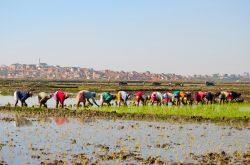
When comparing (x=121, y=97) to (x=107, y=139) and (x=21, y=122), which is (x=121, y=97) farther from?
(x=107, y=139)

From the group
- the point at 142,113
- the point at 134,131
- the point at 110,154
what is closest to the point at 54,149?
the point at 110,154

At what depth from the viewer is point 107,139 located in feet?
55.3

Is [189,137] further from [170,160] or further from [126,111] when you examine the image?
[126,111]

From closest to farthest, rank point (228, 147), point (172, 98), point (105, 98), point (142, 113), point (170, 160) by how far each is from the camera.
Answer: point (170, 160) → point (228, 147) → point (142, 113) → point (105, 98) → point (172, 98)

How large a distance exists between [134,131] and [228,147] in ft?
16.2

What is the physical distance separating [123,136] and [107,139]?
1011mm

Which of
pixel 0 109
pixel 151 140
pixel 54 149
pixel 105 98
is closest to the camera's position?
pixel 54 149

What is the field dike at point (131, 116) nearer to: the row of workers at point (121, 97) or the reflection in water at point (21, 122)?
the reflection in water at point (21, 122)

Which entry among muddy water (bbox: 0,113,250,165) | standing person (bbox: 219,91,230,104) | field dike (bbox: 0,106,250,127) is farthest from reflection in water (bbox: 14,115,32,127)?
standing person (bbox: 219,91,230,104)

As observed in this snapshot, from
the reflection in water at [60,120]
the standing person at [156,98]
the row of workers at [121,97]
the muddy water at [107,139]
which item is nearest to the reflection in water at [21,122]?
the muddy water at [107,139]

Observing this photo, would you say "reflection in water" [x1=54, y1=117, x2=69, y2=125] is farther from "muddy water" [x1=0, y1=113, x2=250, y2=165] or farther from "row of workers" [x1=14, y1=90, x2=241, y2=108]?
"row of workers" [x1=14, y1=90, x2=241, y2=108]

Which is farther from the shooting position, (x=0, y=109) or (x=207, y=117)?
(x=0, y=109)

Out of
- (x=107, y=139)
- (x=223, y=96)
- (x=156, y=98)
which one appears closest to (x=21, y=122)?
(x=107, y=139)

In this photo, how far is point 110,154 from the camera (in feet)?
44.8
